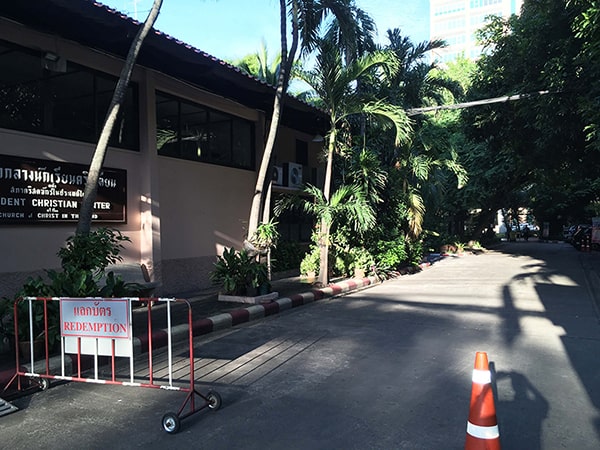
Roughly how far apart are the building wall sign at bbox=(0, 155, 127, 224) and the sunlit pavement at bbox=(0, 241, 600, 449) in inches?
143

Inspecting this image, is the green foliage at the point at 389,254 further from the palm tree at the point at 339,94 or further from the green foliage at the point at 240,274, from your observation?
the green foliage at the point at 240,274

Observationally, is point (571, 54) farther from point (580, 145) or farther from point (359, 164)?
point (359, 164)

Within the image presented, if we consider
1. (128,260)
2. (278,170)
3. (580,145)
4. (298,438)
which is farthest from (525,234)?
(298,438)

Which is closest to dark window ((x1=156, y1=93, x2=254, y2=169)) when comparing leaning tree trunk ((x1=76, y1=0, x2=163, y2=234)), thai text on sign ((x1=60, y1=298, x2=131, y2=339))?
leaning tree trunk ((x1=76, y1=0, x2=163, y2=234))

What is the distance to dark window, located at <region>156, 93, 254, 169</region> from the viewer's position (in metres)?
10.5

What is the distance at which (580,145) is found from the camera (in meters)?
13.5

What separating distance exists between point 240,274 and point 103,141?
3.77 metres

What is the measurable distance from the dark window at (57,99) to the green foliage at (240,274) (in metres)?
3.10

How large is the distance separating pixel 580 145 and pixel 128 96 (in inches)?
485

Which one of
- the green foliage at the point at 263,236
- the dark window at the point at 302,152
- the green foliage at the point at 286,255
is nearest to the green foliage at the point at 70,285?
the green foliage at the point at 263,236

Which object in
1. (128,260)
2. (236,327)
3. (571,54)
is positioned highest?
(571,54)

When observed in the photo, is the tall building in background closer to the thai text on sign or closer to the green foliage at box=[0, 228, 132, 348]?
the green foliage at box=[0, 228, 132, 348]

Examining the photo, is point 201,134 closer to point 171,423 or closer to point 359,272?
point 359,272

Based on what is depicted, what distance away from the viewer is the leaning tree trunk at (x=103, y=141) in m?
6.54
